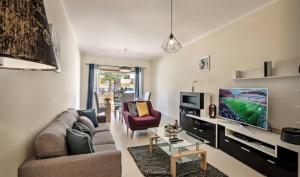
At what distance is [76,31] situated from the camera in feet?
14.5

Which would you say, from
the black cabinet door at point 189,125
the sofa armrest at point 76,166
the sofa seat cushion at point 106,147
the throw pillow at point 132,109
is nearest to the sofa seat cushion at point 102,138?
the sofa seat cushion at point 106,147

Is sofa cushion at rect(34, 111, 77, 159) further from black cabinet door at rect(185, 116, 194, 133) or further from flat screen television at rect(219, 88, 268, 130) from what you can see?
black cabinet door at rect(185, 116, 194, 133)

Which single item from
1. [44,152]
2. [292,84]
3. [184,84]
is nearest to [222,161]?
[292,84]

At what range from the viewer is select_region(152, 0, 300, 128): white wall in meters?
2.54

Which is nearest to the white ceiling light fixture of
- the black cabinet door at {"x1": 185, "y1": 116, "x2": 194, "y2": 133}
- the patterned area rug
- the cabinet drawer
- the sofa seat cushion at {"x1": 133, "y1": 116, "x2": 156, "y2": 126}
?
the sofa seat cushion at {"x1": 133, "y1": 116, "x2": 156, "y2": 126}

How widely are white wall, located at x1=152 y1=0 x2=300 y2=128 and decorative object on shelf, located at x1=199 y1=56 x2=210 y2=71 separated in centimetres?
12

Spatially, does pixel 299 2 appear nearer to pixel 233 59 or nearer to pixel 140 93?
pixel 233 59

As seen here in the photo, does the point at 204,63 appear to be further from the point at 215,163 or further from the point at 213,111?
the point at 215,163

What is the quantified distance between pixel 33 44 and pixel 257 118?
3093mm

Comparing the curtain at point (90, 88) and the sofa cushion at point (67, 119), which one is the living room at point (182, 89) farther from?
the curtain at point (90, 88)

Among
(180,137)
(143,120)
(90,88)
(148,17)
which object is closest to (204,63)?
(148,17)

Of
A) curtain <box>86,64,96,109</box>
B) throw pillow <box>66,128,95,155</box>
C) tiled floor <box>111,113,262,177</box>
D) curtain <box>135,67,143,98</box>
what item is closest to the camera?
throw pillow <box>66,128,95,155</box>

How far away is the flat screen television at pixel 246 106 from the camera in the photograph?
2672mm

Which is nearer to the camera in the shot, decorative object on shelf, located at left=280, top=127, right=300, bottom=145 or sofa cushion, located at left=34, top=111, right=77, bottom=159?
sofa cushion, located at left=34, top=111, right=77, bottom=159
